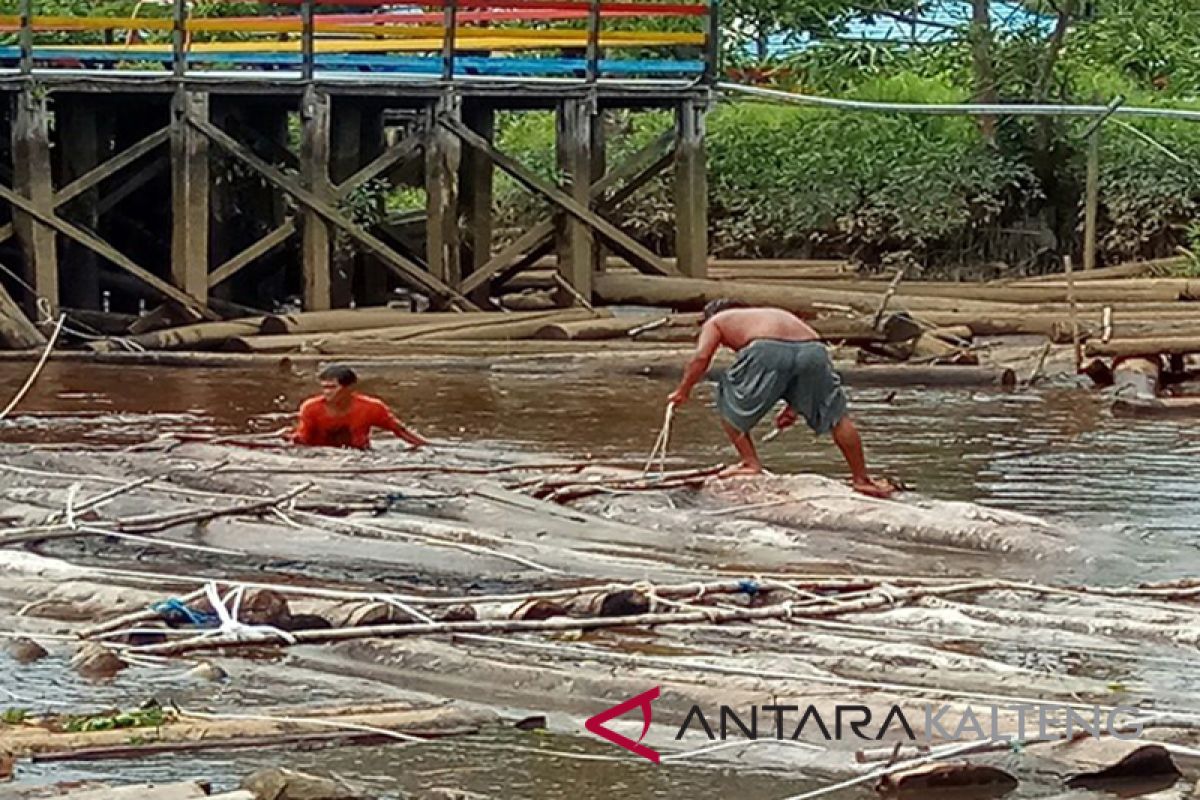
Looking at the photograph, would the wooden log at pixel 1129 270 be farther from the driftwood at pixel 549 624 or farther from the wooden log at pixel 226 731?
the wooden log at pixel 226 731

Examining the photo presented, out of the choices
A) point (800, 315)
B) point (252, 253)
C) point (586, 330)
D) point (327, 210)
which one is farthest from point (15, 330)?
point (800, 315)

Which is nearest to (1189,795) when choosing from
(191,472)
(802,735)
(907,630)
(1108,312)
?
(802,735)

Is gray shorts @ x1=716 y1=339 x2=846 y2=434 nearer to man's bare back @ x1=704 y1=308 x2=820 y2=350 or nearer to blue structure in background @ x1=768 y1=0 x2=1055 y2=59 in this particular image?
man's bare back @ x1=704 y1=308 x2=820 y2=350

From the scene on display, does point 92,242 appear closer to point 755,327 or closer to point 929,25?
point 755,327

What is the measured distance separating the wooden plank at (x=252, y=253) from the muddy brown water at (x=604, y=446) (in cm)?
213

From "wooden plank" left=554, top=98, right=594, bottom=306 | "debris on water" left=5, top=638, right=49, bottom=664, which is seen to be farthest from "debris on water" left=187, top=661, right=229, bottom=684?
"wooden plank" left=554, top=98, right=594, bottom=306

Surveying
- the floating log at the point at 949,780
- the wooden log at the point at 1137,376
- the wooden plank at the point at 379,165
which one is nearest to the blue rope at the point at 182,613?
the floating log at the point at 949,780

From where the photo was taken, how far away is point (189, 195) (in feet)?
73.9

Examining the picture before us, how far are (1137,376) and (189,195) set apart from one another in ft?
28.1

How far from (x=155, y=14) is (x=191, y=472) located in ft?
50.4

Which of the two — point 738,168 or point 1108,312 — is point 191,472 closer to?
point 1108,312

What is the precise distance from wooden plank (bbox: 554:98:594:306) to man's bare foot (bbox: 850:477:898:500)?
35.1ft

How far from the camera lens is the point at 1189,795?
7.68 m

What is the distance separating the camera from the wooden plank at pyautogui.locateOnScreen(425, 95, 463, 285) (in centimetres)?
2377
